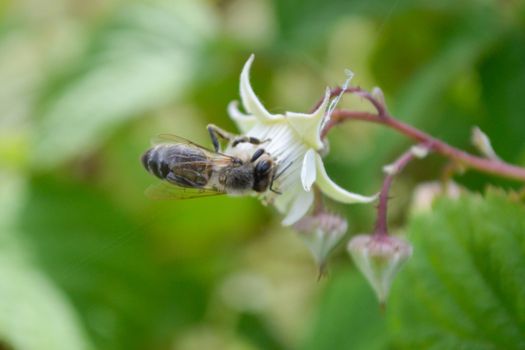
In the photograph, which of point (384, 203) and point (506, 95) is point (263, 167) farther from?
point (506, 95)

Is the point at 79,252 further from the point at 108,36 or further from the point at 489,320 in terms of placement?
the point at 489,320

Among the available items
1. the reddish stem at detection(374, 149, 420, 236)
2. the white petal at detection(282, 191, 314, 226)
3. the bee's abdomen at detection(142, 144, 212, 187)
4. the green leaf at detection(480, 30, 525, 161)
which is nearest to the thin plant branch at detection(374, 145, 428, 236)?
the reddish stem at detection(374, 149, 420, 236)

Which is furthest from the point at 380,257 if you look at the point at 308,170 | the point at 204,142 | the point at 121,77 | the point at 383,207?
the point at 204,142

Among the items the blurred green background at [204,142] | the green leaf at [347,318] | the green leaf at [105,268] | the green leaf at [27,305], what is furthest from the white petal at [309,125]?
the green leaf at [105,268]

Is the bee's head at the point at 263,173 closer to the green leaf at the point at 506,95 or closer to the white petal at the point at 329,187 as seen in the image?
the white petal at the point at 329,187

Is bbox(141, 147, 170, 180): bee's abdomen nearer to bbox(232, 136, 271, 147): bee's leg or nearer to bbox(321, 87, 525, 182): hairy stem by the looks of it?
bbox(232, 136, 271, 147): bee's leg

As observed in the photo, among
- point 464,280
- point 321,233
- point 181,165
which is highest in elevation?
point 181,165
